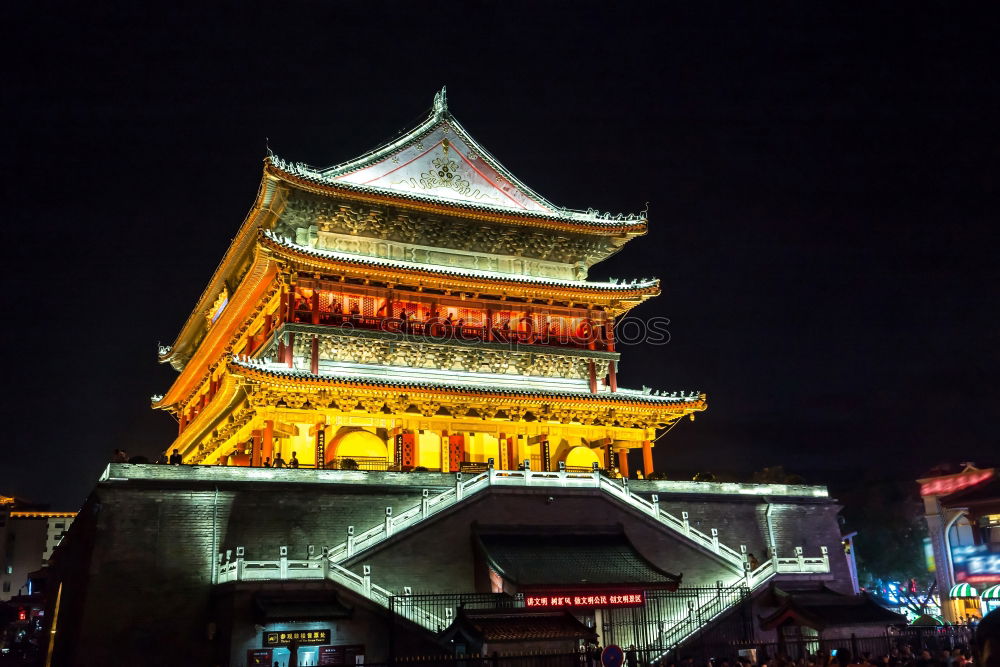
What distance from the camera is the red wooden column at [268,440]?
95.7 feet

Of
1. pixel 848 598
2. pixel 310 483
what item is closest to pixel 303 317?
pixel 310 483

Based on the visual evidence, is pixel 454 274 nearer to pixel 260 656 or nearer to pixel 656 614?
pixel 656 614

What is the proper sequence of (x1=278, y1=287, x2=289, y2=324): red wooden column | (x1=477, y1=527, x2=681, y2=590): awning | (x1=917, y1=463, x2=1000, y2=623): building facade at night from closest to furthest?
1. (x1=477, y1=527, x2=681, y2=590): awning
2. (x1=278, y1=287, x2=289, y2=324): red wooden column
3. (x1=917, y1=463, x2=1000, y2=623): building facade at night

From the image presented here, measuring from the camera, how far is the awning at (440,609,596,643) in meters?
16.1

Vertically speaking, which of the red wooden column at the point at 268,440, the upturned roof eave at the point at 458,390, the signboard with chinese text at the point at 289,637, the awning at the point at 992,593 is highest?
the upturned roof eave at the point at 458,390

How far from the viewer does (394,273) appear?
33.0 metres

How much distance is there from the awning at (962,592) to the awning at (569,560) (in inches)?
907

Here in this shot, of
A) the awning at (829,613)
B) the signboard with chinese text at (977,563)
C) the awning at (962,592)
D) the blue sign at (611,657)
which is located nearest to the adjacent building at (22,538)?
the awning at (962,592)

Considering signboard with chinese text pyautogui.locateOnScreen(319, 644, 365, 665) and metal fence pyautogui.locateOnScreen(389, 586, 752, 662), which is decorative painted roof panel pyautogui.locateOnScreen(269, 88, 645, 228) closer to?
metal fence pyautogui.locateOnScreen(389, 586, 752, 662)

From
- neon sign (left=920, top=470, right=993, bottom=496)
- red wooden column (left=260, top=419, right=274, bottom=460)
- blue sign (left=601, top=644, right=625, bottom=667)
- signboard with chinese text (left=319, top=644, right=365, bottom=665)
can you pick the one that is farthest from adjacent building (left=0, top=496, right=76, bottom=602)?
blue sign (left=601, top=644, right=625, bottom=667)

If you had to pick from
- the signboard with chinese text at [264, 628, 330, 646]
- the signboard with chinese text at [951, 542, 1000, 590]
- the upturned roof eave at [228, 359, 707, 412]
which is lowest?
the signboard with chinese text at [264, 628, 330, 646]

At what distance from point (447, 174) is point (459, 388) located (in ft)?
35.5

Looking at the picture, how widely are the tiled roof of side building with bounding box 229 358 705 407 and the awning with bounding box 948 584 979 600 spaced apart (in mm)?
17429

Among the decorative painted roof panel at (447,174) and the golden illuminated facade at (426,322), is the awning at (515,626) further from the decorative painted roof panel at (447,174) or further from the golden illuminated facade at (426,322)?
the decorative painted roof panel at (447,174)
